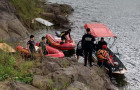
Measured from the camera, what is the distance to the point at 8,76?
7.25 meters

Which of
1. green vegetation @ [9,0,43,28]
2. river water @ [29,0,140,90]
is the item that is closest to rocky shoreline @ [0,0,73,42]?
green vegetation @ [9,0,43,28]

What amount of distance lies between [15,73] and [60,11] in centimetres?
2323

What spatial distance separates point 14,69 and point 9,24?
1160 centimetres

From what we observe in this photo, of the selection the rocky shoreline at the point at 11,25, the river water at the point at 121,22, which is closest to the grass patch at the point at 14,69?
the river water at the point at 121,22

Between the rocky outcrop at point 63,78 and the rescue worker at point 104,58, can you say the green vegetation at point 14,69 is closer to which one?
the rocky outcrop at point 63,78

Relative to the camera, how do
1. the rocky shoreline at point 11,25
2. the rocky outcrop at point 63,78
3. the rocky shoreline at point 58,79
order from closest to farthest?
the rocky shoreline at point 58,79 → the rocky outcrop at point 63,78 → the rocky shoreline at point 11,25

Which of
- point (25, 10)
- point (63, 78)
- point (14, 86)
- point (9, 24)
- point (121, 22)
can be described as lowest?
point (121, 22)

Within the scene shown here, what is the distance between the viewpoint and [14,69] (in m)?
8.05

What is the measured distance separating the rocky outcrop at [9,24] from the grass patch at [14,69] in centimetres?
931

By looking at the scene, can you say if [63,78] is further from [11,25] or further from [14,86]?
[11,25]

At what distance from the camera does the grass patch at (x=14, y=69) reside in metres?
7.36

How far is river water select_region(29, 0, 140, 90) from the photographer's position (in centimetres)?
1598

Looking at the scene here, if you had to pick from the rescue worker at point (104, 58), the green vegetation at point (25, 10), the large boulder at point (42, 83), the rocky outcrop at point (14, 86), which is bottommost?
the rescue worker at point (104, 58)

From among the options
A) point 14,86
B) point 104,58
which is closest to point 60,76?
point 14,86
